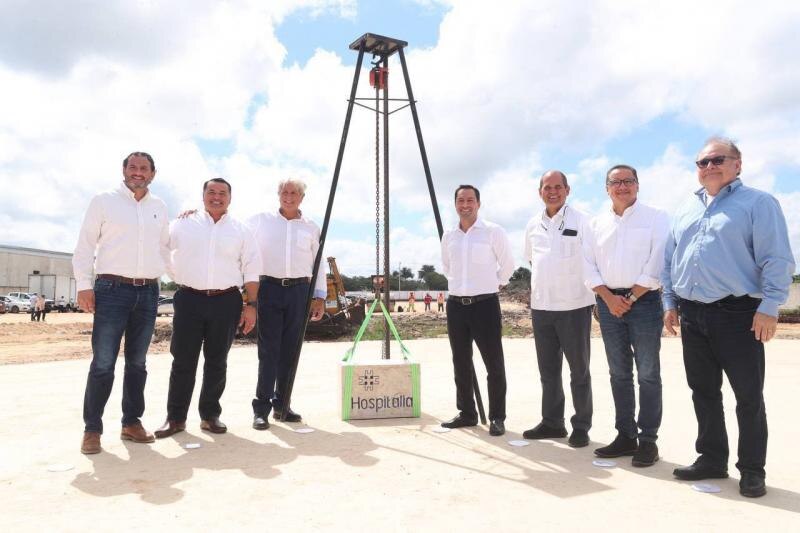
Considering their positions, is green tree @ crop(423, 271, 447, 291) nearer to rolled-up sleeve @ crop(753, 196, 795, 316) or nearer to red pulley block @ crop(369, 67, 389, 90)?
red pulley block @ crop(369, 67, 389, 90)

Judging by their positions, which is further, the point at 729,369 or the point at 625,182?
the point at 625,182

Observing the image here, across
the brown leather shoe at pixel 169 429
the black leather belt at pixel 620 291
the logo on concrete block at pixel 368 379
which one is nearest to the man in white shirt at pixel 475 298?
the logo on concrete block at pixel 368 379

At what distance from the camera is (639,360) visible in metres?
3.90

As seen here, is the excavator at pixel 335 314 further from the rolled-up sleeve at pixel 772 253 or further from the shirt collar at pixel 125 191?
the rolled-up sleeve at pixel 772 253

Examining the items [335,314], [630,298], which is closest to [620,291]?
[630,298]

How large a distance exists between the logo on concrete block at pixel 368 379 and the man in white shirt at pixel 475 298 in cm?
70

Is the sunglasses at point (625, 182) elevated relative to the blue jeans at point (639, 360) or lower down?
elevated

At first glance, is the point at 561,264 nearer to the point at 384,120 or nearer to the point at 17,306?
the point at 384,120

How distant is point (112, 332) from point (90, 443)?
0.74 m

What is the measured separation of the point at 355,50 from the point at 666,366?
20.6 feet

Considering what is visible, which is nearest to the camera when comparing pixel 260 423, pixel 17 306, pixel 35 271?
pixel 260 423

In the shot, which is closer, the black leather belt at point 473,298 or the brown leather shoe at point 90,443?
the brown leather shoe at point 90,443

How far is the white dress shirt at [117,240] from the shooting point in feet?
13.5

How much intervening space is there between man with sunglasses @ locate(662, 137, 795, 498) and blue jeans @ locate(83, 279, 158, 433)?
3478mm
